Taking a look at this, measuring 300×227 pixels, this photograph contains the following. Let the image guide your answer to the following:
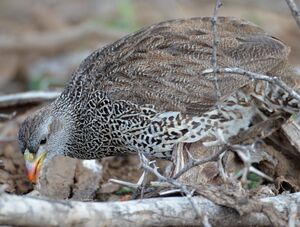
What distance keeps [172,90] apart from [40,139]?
1.22 m

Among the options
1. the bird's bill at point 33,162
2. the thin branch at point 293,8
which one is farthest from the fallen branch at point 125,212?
the bird's bill at point 33,162

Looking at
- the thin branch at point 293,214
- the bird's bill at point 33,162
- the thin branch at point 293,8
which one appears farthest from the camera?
the bird's bill at point 33,162

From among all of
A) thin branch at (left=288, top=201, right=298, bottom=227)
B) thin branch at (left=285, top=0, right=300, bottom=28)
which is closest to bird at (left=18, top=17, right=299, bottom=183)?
thin branch at (left=285, top=0, right=300, bottom=28)

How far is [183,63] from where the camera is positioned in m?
6.92

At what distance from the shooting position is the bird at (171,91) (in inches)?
269

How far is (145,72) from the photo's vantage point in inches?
274

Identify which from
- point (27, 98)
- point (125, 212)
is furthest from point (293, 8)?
point (27, 98)

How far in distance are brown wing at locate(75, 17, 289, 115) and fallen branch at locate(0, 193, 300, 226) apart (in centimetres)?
142

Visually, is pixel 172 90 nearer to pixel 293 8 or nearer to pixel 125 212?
pixel 293 8

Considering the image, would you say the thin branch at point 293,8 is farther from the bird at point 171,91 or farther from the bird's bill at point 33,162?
the bird's bill at point 33,162

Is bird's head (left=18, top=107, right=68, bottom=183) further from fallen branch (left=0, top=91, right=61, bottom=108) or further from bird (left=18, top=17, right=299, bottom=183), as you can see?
fallen branch (left=0, top=91, right=61, bottom=108)

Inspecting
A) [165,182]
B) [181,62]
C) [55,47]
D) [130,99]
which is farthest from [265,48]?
[55,47]

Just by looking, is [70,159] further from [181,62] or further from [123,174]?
[181,62]

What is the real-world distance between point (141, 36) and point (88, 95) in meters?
0.66
